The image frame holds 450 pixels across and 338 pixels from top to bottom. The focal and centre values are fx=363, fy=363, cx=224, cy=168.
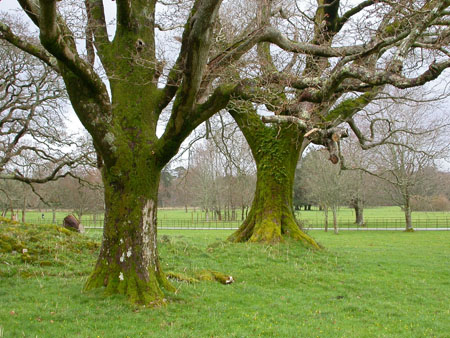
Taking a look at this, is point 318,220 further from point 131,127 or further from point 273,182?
point 131,127

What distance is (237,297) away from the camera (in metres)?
7.39

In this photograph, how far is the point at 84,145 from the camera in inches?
611

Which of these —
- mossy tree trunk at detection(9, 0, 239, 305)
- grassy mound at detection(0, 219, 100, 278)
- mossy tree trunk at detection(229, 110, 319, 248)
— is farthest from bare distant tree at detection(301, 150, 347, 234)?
mossy tree trunk at detection(9, 0, 239, 305)

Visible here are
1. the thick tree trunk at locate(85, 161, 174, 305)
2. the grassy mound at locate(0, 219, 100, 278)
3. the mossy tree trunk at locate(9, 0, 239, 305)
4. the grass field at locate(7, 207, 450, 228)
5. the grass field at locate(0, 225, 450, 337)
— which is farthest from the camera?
the grass field at locate(7, 207, 450, 228)

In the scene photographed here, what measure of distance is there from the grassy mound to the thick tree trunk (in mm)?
2561

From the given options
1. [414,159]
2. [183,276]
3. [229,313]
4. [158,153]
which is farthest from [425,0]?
[414,159]

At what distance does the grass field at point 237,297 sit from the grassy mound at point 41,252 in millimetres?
27

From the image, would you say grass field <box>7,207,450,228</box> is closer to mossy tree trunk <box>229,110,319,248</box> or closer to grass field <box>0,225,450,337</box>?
mossy tree trunk <box>229,110,319,248</box>

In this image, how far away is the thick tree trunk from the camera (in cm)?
629

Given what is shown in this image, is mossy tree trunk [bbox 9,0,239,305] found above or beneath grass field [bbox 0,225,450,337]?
above

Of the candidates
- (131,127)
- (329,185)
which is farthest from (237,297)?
(329,185)

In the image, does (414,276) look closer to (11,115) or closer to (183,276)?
(183,276)

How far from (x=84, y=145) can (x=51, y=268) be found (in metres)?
7.84

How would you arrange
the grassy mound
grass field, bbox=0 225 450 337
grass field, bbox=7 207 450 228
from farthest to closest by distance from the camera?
grass field, bbox=7 207 450 228 < the grassy mound < grass field, bbox=0 225 450 337
